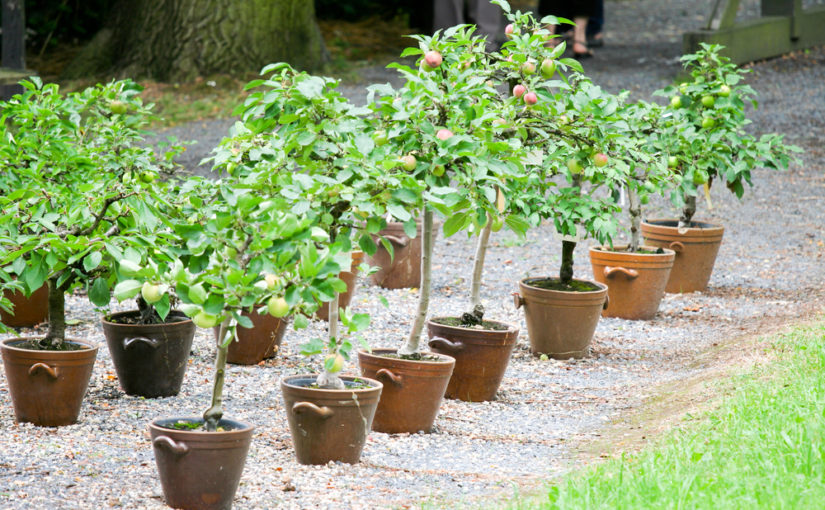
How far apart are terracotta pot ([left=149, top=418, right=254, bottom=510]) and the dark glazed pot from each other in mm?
1098

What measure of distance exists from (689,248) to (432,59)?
301cm

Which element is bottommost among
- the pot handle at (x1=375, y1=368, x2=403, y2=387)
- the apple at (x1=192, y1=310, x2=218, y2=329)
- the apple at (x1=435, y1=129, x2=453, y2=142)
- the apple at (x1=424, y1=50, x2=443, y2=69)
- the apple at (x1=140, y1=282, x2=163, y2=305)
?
the pot handle at (x1=375, y1=368, x2=403, y2=387)

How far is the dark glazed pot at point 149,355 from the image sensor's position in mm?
3842

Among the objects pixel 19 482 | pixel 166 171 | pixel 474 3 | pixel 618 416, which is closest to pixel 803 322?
pixel 618 416

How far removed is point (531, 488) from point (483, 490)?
138mm

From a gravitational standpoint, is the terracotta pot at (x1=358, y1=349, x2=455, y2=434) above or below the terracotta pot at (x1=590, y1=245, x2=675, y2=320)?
above

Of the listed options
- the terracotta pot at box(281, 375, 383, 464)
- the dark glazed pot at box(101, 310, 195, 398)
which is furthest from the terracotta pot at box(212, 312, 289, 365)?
the terracotta pot at box(281, 375, 383, 464)

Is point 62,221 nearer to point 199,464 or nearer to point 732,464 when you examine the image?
point 199,464

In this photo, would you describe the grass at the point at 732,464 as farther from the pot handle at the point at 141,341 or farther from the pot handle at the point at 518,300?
the pot handle at the point at 141,341

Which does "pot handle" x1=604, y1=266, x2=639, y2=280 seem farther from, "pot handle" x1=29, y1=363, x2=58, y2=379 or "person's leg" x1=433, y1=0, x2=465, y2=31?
"person's leg" x1=433, y1=0, x2=465, y2=31

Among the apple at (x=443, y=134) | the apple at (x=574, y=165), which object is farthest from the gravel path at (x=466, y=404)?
the apple at (x=443, y=134)

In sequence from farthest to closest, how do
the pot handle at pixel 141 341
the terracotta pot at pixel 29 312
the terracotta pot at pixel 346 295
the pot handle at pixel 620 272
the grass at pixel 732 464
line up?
the pot handle at pixel 620 272
the terracotta pot at pixel 346 295
the terracotta pot at pixel 29 312
the pot handle at pixel 141 341
the grass at pixel 732 464

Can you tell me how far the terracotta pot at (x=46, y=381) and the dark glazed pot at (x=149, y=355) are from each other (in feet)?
0.98

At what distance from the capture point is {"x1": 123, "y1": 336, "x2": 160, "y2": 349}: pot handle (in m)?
3.83
